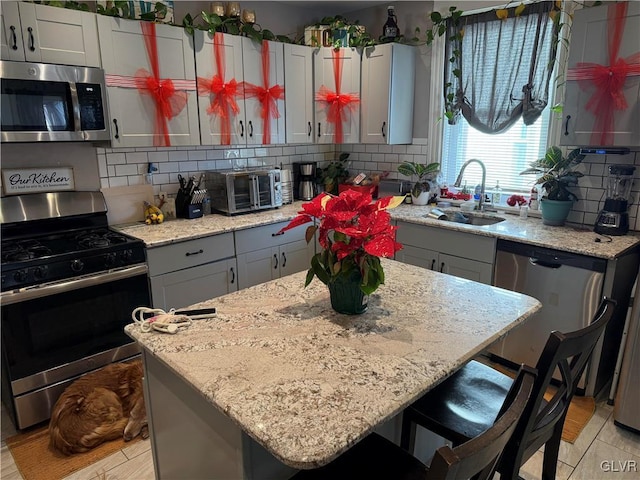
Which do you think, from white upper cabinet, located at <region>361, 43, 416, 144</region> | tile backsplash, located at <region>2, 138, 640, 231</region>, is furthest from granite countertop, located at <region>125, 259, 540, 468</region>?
white upper cabinet, located at <region>361, 43, 416, 144</region>

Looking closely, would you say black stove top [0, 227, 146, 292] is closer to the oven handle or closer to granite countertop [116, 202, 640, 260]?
the oven handle

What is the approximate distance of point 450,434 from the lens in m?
1.51

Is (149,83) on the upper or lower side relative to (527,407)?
upper

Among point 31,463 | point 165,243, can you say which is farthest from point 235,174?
point 31,463

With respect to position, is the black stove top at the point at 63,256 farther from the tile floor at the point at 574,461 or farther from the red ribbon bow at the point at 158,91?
the tile floor at the point at 574,461

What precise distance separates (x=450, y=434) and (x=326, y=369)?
0.55 meters

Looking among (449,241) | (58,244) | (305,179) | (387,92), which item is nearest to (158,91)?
(58,244)

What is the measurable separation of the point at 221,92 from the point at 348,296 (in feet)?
7.26

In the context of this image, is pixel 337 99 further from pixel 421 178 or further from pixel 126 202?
pixel 126 202

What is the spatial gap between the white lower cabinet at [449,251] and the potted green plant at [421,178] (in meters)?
0.53

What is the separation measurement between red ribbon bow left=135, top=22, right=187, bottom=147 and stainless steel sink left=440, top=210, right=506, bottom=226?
2073 millimetres

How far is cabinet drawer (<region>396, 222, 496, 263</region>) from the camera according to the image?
2.96 metres

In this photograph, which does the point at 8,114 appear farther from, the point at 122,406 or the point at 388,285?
the point at 388,285

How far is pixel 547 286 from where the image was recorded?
2732 mm
